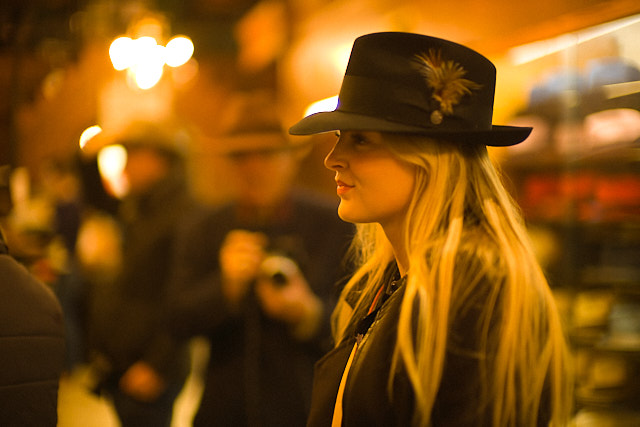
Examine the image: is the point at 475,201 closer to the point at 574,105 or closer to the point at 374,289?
the point at 374,289

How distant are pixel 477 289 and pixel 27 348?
0.95 m

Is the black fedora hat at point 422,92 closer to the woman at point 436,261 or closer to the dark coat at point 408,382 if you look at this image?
the woman at point 436,261

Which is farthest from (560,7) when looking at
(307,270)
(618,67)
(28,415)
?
(28,415)

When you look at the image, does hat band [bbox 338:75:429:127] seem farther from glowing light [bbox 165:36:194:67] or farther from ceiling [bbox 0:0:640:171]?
glowing light [bbox 165:36:194:67]

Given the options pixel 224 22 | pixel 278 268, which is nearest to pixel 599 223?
pixel 278 268

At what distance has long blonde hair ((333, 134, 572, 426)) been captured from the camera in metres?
1.10

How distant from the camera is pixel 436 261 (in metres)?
1.18

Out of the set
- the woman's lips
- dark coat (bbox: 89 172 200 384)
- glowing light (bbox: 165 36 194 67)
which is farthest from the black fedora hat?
glowing light (bbox: 165 36 194 67)

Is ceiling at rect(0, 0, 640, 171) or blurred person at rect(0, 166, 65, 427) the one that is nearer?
blurred person at rect(0, 166, 65, 427)

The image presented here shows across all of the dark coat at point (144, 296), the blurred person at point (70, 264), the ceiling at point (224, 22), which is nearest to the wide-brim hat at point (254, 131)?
the dark coat at point (144, 296)

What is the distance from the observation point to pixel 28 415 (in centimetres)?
129

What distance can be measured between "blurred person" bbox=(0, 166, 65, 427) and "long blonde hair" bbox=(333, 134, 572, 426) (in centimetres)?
78

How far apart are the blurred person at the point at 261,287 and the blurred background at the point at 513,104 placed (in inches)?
28.5

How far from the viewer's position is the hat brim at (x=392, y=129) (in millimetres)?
1231
